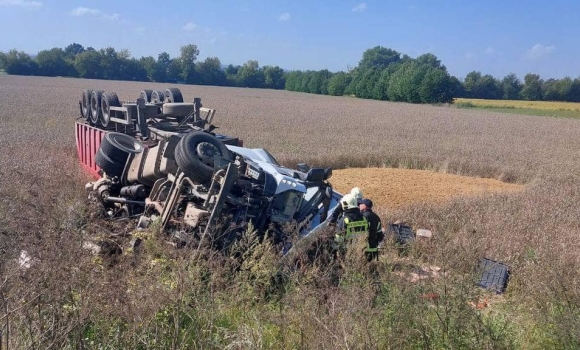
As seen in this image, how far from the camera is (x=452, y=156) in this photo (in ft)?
54.2

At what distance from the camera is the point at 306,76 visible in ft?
285

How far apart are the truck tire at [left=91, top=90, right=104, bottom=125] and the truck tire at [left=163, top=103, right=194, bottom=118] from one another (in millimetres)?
1531

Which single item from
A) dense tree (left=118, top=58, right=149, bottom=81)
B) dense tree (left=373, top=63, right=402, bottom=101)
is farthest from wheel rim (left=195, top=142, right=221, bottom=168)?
dense tree (left=118, top=58, right=149, bottom=81)

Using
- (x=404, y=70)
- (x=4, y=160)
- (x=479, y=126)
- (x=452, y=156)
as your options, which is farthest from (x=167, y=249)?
(x=404, y=70)

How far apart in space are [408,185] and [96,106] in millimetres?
7033

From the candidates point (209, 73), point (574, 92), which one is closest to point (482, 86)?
point (574, 92)

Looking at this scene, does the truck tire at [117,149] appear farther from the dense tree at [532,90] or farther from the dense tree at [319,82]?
the dense tree at [532,90]

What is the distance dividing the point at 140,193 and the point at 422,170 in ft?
32.3

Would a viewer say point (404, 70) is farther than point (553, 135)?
Yes

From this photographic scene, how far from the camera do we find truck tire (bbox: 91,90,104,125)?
10670mm

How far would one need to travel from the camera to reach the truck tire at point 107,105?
10227mm

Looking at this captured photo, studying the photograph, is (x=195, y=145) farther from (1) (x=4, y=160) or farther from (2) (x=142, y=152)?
(1) (x=4, y=160)

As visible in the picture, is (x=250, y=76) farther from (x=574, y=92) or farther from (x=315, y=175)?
(x=315, y=175)

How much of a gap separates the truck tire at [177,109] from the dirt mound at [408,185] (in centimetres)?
370
